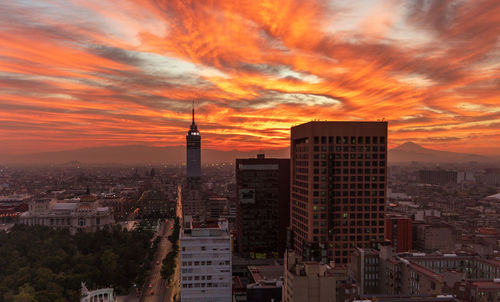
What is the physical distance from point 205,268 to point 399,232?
67886mm

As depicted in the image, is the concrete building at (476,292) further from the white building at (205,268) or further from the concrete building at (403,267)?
the white building at (205,268)

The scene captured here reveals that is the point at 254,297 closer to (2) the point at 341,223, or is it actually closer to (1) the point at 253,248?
(2) the point at 341,223

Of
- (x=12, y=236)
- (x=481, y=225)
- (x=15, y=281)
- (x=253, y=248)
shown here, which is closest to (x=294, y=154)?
(x=253, y=248)

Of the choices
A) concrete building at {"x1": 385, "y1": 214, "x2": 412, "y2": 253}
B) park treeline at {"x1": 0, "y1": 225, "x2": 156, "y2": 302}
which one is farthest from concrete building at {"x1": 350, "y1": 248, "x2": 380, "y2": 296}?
concrete building at {"x1": 385, "y1": 214, "x2": 412, "y2": 253}

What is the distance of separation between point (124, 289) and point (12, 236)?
4675 cm

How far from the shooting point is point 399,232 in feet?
383

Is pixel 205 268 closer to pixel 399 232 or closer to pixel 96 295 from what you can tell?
pixel 96 295

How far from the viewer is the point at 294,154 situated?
91562 millimetres

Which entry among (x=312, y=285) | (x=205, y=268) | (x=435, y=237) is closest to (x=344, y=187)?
(x=205, y=268)

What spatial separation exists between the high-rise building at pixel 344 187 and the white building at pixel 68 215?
382 ft

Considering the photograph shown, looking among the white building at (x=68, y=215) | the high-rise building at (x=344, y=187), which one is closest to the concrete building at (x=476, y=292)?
the high-rise building at (x=344, y=187)

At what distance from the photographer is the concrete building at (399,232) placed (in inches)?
4547

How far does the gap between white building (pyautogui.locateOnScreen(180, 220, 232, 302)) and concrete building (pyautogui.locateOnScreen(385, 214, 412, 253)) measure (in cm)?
6049

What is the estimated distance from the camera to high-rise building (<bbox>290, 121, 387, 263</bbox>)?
261 feet
